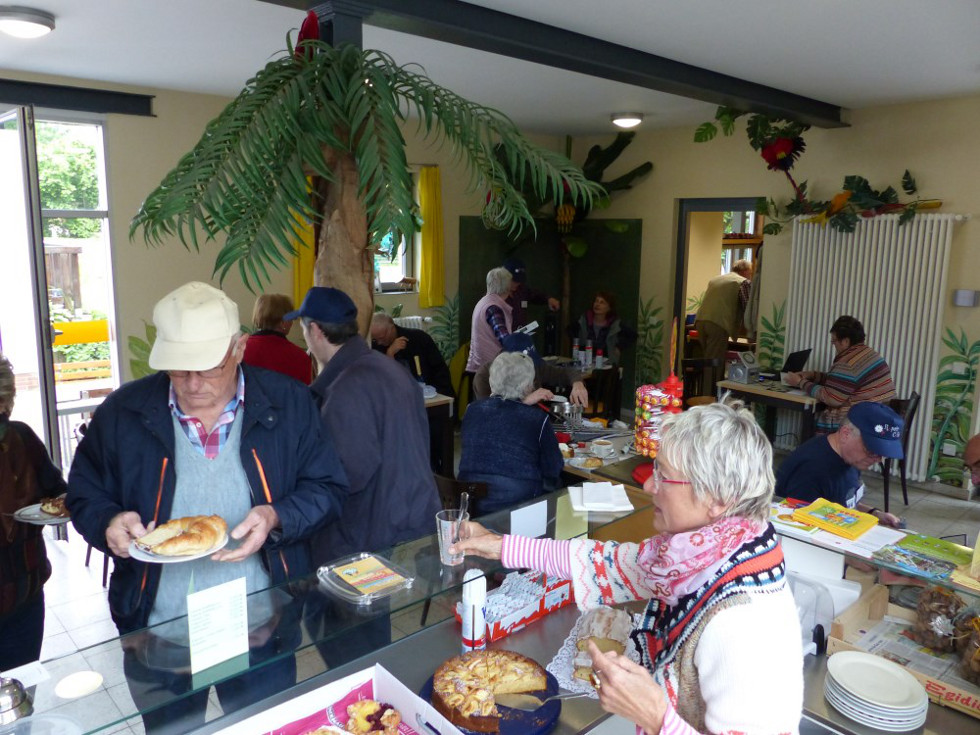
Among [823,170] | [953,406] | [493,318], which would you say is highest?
[823,170]

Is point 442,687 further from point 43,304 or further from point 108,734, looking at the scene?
point 43,304

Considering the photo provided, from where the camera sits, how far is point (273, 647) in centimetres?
155

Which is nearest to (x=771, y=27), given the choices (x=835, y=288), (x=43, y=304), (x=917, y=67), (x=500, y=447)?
(x=917, y=67)

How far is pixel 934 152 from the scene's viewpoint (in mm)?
6086

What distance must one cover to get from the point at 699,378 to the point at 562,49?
453 cm

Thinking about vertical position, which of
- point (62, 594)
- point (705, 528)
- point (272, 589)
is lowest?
point (62, 594)

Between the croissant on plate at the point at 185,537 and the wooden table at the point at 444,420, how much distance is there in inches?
151

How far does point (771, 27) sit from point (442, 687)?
3618mm

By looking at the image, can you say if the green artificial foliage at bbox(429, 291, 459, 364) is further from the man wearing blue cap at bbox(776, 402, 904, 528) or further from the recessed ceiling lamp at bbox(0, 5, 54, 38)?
the man wearing blue cap at bbox(776, 402, 904, 528)

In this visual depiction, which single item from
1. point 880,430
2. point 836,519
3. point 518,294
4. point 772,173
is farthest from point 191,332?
point 772,173

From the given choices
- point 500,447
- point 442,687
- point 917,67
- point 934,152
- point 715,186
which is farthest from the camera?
point 715,186

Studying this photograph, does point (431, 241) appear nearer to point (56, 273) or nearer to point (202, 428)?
point (56, 273)

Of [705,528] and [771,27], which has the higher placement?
[771,27]

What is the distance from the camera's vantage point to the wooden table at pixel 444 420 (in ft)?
18.6
